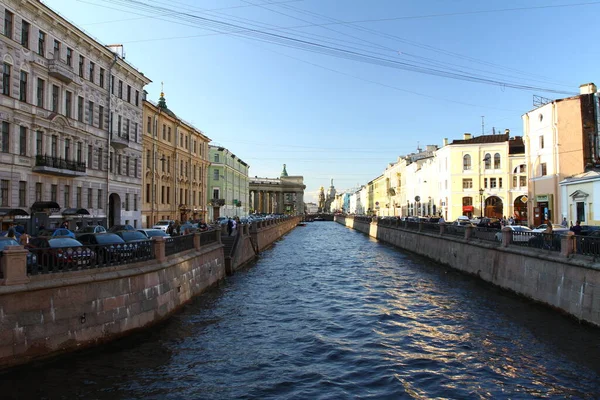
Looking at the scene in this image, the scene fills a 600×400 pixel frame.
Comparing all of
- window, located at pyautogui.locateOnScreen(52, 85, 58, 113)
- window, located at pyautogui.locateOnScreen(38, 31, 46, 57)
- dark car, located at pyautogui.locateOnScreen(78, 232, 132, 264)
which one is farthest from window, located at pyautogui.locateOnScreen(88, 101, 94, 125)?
dark car, located at pyautogui.locateOnScreen(78, 232, 132, 264)

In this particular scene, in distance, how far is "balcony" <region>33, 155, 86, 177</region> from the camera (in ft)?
88.5

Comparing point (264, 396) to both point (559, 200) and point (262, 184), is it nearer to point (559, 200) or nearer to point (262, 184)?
point (559, 200)

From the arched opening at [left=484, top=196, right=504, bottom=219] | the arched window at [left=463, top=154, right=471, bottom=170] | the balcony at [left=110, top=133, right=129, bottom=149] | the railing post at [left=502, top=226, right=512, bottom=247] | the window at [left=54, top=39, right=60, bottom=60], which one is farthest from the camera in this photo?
the arched window at [left=463, top=154, right=471, bottom=170]

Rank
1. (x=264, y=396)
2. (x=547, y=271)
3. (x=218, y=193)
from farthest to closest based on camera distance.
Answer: (x=218, y=193) < (x=547, y=271) < (x=264, y=396)

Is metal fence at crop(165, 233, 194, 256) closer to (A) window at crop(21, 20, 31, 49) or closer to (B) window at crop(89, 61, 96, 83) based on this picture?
(A) window at crop(21, 20, 31, 49)

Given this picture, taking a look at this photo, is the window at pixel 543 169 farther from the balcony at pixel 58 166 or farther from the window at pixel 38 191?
the window at pixel 38 191

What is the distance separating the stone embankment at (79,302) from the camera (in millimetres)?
9181

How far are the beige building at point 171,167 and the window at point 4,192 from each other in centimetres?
1868

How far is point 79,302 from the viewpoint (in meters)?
10.5

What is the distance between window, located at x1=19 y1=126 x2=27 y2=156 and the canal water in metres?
15.5

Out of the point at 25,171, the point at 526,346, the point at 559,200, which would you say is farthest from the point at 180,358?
the point at 559,200

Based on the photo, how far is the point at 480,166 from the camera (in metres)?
55.2

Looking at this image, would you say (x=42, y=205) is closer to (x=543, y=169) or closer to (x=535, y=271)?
(x=535, y=271)

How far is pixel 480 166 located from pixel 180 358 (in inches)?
2016
